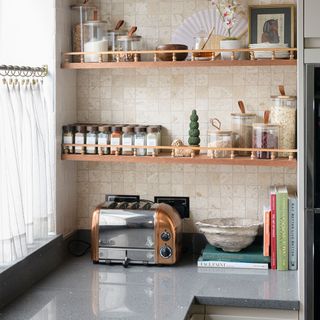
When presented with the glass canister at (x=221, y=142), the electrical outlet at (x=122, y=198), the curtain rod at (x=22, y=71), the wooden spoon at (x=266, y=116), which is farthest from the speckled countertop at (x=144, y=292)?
the curtain rod at (x=22, y=71)

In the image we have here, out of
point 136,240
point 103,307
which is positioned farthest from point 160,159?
point 103,307

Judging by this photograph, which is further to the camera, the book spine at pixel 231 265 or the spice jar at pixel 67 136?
the spice jar at pixel 67 136

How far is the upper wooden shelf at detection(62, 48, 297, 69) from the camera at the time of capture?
3176mm

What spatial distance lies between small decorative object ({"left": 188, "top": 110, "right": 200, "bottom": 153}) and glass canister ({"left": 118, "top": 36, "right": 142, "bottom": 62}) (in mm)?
369

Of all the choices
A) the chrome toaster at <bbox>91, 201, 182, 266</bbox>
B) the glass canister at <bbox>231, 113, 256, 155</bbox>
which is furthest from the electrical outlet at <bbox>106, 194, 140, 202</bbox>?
the glass canister at <bbox>231, 113, 256, 155</bbox>

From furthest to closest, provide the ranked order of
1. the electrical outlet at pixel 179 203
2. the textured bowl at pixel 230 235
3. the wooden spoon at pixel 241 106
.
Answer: the electrical outlet at pixel 179 203, the wooden spoon at pixel 241 106, the textured bowl at pixel 230 235

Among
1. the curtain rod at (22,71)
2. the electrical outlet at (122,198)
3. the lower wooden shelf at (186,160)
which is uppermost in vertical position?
the curtain rod at (22,71)

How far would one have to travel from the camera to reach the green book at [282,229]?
124 inches

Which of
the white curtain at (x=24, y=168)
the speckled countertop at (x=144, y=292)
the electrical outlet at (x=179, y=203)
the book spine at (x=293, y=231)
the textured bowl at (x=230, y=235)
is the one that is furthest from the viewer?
the electrical outlet at (x=179, y=203)

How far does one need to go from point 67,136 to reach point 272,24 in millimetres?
1067

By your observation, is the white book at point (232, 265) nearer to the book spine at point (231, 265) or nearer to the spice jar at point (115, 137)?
the book spine at point (231, 265)

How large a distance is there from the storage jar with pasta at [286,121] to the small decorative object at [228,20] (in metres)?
0.30

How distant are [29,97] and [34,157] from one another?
0.25 metres

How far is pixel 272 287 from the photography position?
3002 millimetres
